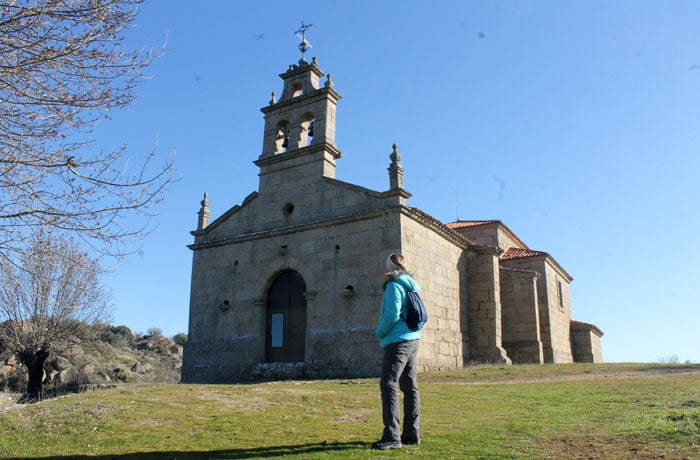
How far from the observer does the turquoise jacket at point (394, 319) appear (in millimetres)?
6547

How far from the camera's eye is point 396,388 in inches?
255

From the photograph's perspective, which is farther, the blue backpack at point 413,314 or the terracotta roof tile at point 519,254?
the terracotta roof tile at point 519,254

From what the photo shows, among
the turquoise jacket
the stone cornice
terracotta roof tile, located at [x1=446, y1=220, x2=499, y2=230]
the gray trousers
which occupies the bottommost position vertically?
the gray trousers

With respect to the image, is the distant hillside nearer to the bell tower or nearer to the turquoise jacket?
the bell tower

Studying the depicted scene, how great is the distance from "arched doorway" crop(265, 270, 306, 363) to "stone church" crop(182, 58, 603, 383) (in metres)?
0.03

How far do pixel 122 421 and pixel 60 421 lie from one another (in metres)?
0.96

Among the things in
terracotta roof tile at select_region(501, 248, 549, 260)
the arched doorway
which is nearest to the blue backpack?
the arched doorway

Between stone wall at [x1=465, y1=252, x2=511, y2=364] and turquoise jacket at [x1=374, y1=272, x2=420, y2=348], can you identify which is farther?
stone wall at [x1=465, y1=252, x2=511, y2=364]

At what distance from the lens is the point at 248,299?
19.6m

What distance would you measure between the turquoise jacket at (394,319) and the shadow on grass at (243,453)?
1.21m

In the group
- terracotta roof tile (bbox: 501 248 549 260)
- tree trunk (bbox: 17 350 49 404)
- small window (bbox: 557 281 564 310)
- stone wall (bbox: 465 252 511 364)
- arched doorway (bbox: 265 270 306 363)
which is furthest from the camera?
small window (bbox: 557 281 564 310)

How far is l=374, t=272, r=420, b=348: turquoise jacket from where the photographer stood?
6547mm

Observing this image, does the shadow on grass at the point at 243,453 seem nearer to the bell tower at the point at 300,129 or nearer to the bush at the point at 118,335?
the bell tower at the point at 300,129

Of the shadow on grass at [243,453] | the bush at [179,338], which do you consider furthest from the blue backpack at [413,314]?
the bush at [179,338]
